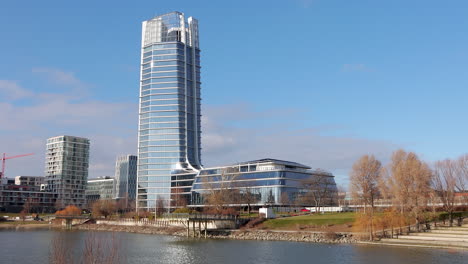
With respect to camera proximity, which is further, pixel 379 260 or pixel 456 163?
pixel 456 163

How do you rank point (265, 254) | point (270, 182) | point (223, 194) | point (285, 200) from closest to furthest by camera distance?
point (265, 254)
point (223, 194)
point (285, 200)
point (270, 182)

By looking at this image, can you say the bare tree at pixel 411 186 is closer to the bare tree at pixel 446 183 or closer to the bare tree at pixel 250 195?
the bare tree at pixel 446 183

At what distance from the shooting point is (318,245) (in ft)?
268

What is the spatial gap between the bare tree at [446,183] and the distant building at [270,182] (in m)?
61.5

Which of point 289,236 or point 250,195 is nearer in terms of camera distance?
point 289,236

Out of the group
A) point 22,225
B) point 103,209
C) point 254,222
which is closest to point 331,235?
point 254,222

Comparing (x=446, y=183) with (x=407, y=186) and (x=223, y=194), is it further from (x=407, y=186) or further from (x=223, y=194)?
(x=223, y=194)

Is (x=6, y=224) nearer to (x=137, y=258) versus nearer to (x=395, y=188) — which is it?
(x=137, y=258)

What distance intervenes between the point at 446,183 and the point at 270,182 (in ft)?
277

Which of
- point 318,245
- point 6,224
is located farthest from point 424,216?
point 6,224

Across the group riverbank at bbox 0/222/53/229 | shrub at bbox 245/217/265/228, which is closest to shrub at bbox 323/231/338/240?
shrub at bbox 245/217/265/228

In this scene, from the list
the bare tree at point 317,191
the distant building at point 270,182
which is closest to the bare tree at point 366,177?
the bare tree at point 317,191

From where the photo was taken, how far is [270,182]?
170m

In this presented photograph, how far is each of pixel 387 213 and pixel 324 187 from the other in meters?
73.6
